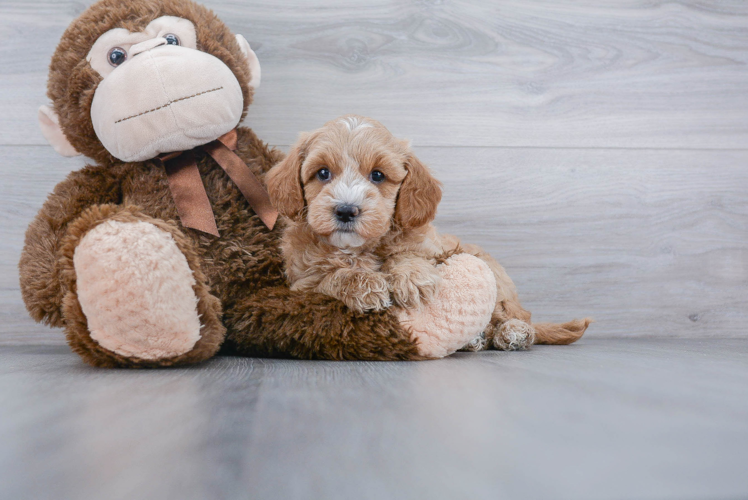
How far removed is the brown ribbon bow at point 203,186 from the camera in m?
1.13

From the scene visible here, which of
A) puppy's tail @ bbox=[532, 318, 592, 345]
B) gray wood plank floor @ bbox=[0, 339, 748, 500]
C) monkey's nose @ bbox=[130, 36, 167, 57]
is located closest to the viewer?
gray wood plank floor @ bbox=[0, 339, 748, 500]

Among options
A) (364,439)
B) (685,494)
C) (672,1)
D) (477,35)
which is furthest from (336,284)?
(672,1)

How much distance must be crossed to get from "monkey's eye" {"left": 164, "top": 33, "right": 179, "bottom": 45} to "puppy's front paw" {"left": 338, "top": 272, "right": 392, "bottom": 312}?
0.68 meters

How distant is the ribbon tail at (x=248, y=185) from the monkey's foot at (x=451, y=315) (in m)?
0.41

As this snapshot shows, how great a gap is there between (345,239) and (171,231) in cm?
34

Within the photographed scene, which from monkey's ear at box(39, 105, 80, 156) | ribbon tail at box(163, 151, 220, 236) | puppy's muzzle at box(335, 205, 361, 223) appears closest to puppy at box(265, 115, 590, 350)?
puppy's muzzle at box(335, 205, 361, 223)

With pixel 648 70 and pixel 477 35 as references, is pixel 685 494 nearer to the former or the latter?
pixel 477 35

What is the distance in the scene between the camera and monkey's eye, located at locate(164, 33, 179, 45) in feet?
3.78

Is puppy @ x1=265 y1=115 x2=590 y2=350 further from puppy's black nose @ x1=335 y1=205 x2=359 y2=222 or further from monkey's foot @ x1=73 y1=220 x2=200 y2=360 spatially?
monkey's foot @ x1=73 y1=220 x2=200 y2=360

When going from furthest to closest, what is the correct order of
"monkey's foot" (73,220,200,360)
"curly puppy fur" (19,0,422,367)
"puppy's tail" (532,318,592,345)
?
"puppy's tail" (532,318,592,345) → "curly puppy fur" (19,0,422,367) → "monkey's foot" (73,220,200,360)

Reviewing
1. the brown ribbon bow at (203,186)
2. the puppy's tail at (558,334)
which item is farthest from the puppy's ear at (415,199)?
the puppy's tail at (558,334)

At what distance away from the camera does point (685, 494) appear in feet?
1.63

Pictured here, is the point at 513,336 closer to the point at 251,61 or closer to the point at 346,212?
the point at 346,212

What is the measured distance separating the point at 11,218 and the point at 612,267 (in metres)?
1.91
